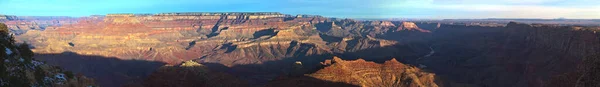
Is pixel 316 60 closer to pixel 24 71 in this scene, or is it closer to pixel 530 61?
pixel 530 61

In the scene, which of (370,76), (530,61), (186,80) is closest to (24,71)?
(186,80)

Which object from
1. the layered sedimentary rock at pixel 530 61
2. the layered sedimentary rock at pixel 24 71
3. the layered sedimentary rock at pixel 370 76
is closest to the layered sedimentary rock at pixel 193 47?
the layered sedimentary rock at pixel 530 61

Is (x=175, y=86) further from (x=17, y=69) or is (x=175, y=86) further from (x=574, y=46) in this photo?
(x=574, y=46)

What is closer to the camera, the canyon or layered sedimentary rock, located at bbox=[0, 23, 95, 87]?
layered sedimentary rock, located at bbox=[0, 23, 95, 87]

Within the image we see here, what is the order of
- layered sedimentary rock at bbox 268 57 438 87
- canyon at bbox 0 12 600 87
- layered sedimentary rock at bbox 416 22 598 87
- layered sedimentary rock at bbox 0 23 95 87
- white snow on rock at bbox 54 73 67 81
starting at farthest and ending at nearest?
1. layered sedimentary rock at bbox 416 22 598 87
2. canyon at bbox 0 12 600 87
3. layered sedimentary rock at bbox 268 57 438 87
4. white snow on rock at bbox 54 73 67 81
5. layered sedimentary rock at bbox 0 23 95 87

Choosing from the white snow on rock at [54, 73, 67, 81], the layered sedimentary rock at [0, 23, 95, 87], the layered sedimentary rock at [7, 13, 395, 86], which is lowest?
the layered sedimentary rock at [7, 13, 395, 86]

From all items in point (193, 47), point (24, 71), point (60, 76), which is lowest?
point (193, 47)

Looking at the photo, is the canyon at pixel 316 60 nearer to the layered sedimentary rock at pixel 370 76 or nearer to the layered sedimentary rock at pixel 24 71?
the layered sedimentary rock at pixel 370 76

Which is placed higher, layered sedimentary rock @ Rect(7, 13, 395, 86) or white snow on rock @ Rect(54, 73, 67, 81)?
white snow on rock @ Rect(54, 73, 67, 81)

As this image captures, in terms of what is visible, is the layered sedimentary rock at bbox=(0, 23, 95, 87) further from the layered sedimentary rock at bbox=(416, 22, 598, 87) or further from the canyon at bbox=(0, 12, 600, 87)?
the layered sedimentary rock at bbox=(416, 22, 598, 87)

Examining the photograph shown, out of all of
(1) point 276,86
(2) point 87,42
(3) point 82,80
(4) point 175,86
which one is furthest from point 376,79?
(2) point 87,42

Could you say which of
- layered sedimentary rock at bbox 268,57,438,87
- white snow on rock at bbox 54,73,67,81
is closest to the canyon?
layered sedimentary rock at bbox 268,57,438,87

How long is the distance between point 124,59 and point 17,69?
103564mm

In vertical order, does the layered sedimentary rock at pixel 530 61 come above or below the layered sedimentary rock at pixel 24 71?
below
